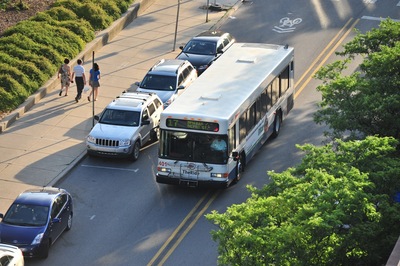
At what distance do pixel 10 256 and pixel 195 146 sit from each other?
7.76m

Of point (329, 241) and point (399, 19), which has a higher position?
point (329, 241)

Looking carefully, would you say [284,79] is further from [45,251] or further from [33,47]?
[45,251]

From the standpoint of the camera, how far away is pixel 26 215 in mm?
27688

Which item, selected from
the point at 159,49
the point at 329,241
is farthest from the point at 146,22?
the point at 329,241

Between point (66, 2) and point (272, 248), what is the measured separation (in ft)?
94.9

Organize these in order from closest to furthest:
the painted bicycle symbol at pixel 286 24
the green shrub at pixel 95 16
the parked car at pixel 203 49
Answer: the parked car at pixel 203 49
the green shrub at pixel 95 16
the painted bicycle symbol at pixel 286 24

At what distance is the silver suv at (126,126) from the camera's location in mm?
33688

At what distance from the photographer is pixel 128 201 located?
3152 centimetres

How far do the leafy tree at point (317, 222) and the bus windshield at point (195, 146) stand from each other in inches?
318

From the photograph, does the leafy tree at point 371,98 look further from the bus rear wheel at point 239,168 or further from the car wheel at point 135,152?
the car wheel at point 135,152

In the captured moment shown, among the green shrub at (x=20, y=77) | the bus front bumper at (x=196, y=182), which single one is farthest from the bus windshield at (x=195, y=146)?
the green shrub at (x=20, y=77)

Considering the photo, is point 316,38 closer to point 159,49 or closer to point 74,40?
point 159,49

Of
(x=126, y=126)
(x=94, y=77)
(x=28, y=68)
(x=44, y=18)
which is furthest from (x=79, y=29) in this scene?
(x=126, y=126)

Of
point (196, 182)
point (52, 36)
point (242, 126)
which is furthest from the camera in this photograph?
point (52, 36)
